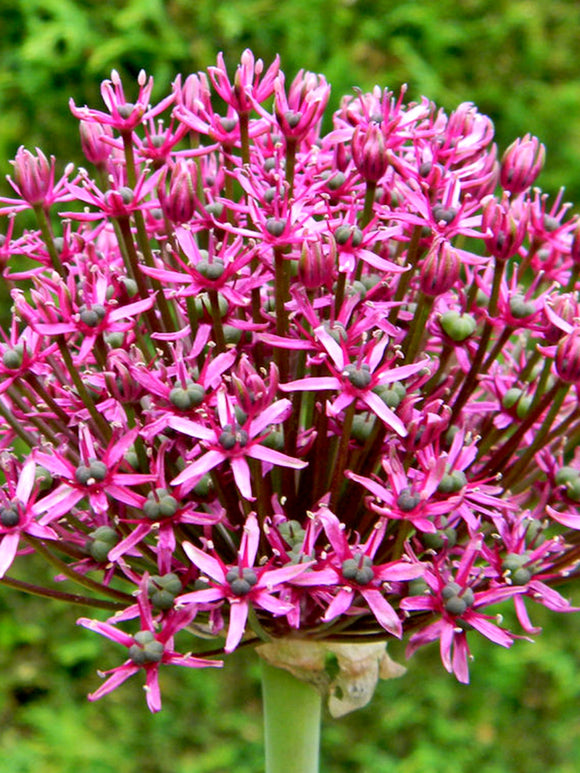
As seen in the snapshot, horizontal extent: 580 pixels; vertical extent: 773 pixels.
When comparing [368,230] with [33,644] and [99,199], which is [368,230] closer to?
[99,199]

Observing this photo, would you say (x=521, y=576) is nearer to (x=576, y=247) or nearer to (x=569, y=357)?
(x=569, y=357)

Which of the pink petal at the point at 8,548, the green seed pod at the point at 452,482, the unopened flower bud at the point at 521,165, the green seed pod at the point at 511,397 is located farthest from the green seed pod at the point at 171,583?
the unopened flower bud at the point at 521,165

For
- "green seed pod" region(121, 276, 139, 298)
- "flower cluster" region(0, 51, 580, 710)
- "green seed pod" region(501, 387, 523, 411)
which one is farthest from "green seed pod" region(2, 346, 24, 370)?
"green seed pod" region(501, 387, 523, 411)

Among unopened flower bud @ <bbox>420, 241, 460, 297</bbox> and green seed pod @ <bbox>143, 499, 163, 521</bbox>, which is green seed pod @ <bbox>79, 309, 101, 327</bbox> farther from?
unopened flower bud @ <bbox>420, 241, 460, 297</bbox>

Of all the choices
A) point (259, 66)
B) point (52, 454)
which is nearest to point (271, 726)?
point (52, 454)

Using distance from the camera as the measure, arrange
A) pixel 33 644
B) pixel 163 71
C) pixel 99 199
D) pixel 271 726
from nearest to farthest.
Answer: pixel 99 199 → pixel 271 726 → pixel 163 71 → pixel 33 644

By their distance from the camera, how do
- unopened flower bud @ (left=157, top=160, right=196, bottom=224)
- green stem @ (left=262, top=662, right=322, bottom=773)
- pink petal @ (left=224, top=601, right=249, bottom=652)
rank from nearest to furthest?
pink petal @ (left=224, top=601, right=249, bottom=652)
unopened flower bud @ (left=157, top=160, right=196, bottom=224)
green stem @ (left=262, top=662, right=322, bottom=773)
